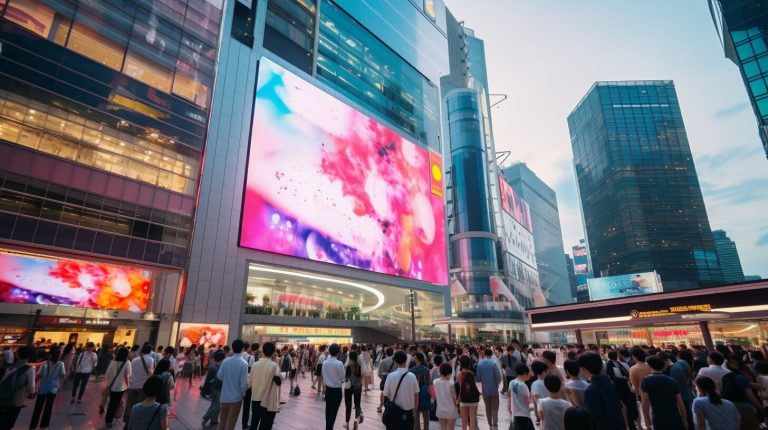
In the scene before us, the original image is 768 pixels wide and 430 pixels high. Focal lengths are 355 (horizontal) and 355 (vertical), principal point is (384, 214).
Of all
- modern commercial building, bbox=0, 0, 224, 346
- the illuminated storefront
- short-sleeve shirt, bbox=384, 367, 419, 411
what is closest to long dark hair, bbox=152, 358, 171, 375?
short-sleeve shirt, bbox=384, 367, 419, 411

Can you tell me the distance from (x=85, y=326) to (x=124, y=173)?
9518 mm

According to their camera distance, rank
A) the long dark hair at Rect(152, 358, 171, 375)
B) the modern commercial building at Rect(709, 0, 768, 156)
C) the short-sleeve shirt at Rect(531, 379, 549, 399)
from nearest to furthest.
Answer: the short-sleeve shirt at Rect(531, 379, 549, 399) → the long dark hair at Rect(152, 358, 171, 375) → the modern commercial building at Rect(709, 0, 768, 156)

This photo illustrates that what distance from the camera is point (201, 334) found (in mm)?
23469

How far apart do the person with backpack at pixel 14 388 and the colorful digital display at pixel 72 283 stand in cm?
1810

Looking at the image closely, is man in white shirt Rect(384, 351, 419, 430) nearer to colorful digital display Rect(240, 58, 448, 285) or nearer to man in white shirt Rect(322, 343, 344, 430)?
man in white shirt Rect(322, 343, 344, 430)

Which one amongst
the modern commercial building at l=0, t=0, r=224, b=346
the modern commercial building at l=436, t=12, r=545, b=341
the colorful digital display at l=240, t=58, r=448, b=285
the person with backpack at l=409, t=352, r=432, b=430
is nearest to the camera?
the person with backpack at l=409, t=352, r=432, b=430

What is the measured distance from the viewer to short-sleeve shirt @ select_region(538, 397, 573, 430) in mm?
4184

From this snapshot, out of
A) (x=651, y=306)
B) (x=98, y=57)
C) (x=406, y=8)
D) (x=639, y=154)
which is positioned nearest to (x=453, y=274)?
(x=651, y=306)

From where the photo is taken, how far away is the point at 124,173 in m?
23.0

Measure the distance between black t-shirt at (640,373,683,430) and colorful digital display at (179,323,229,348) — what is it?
24136 millimetres

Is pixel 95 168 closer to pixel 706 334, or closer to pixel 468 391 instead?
pixel 468 391

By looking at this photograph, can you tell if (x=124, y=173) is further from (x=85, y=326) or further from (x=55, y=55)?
(x=85, y=326)

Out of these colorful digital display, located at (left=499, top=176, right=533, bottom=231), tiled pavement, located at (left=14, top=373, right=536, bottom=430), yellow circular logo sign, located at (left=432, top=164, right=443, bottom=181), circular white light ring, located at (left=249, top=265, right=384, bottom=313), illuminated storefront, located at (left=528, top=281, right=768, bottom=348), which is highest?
colorful digital display, located at (left=499, top=176, right=533, bottom=231)

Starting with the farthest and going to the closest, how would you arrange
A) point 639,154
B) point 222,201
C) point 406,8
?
point 639,154 → point 406,8 → point 222,201
